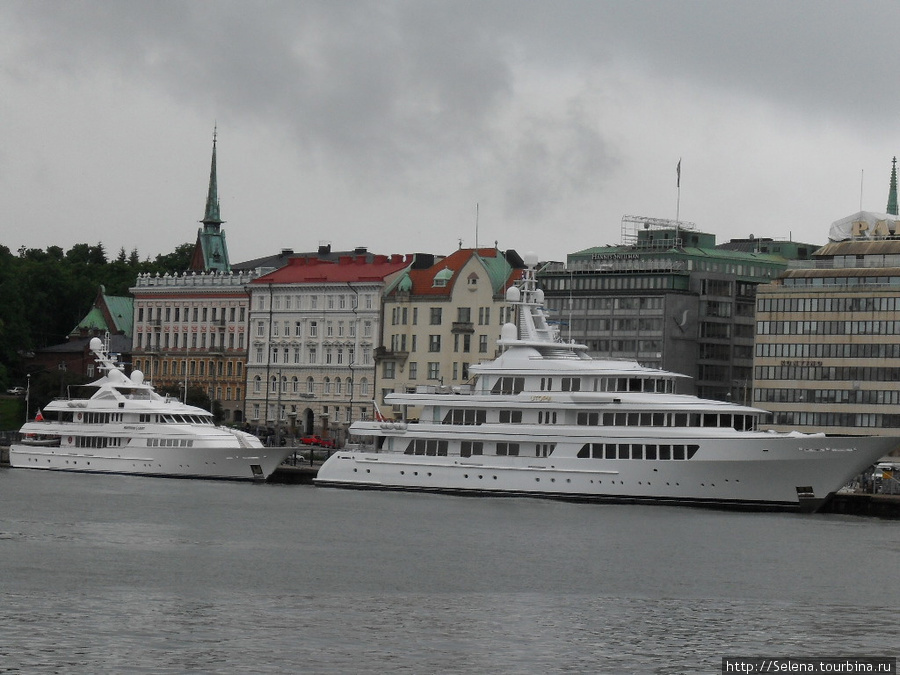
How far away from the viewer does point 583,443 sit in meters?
93.4

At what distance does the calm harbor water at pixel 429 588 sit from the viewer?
46906mm

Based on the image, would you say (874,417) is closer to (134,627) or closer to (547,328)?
(547,328)

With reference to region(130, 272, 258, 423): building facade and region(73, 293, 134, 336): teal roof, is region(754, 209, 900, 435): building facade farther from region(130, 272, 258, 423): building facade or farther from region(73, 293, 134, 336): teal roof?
region(73, 293, 134, 336): teal roof

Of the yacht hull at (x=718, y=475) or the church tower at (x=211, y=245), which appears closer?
the yacht hull at (x=718, y=475)

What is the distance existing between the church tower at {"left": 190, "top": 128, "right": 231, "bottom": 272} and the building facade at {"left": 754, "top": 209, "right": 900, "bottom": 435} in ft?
203

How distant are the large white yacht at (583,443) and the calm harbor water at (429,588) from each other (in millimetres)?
2572

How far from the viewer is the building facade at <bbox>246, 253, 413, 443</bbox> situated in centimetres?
15538

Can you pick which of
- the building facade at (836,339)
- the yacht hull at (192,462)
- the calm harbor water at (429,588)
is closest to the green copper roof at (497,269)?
the building facade at (836,339)

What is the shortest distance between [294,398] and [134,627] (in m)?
111

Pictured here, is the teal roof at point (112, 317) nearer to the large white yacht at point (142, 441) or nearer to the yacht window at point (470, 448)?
the large white yacht at point (142, 441)

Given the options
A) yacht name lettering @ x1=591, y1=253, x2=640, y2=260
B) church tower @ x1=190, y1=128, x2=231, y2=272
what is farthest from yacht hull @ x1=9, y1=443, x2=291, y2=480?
church tower @ x1=190, y1=128, x2=231, y2=272

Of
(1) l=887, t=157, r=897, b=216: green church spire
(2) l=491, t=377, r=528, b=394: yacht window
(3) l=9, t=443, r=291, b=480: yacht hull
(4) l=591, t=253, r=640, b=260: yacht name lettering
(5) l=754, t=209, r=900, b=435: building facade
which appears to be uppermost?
(1) l=887, t=157, r=897, b=216: green church spire

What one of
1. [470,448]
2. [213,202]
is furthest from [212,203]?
[470,448]

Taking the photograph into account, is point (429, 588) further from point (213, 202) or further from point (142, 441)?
point (213, 202)
